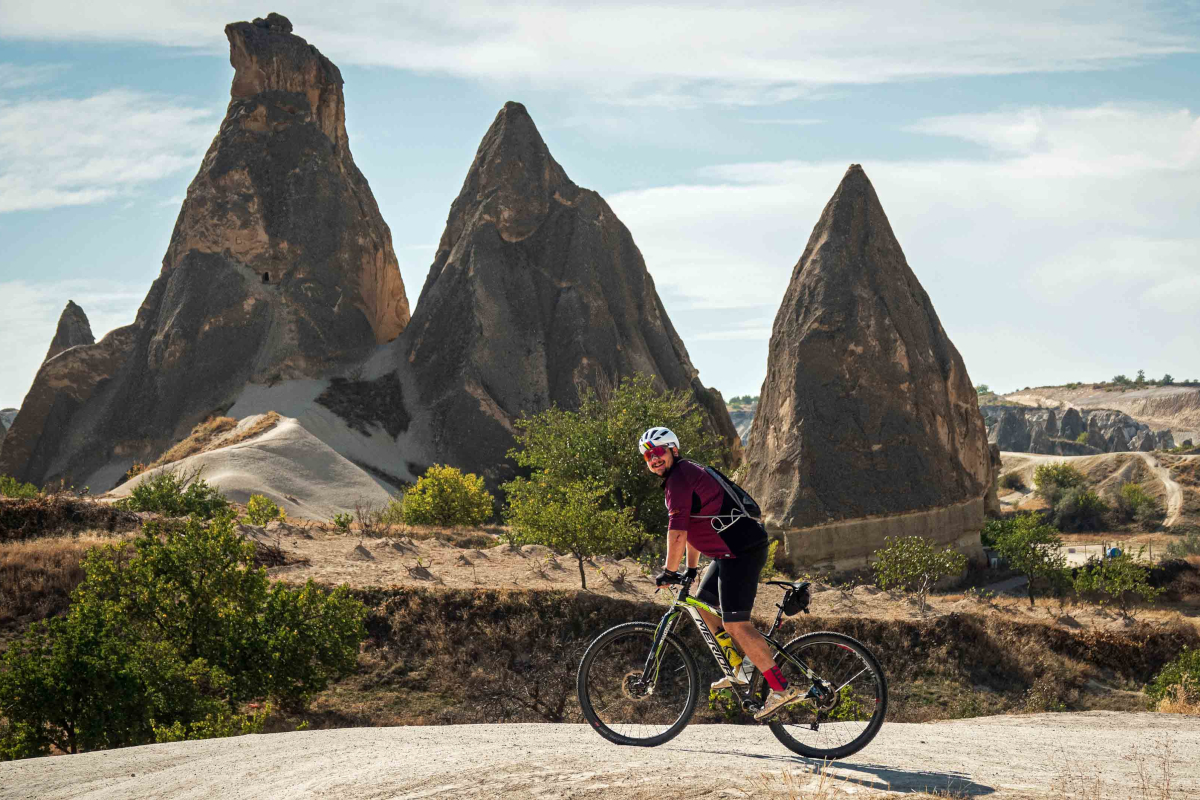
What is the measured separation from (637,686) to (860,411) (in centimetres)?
2549

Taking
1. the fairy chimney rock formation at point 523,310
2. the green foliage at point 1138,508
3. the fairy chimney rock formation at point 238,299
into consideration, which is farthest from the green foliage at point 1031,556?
→ the fairy chimney rock formation at point 238,299

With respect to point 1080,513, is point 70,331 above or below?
above

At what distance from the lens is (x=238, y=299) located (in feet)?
155

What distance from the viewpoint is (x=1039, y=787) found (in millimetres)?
5266

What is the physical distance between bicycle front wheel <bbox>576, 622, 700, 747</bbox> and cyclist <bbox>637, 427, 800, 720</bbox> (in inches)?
14.8

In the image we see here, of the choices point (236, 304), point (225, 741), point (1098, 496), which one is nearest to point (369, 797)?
point (225, 741)

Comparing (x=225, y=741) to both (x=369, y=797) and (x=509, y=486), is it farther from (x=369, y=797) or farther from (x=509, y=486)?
(x=509, y=486)

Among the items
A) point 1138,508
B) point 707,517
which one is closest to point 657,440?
point 707,517

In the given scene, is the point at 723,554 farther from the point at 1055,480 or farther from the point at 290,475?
the point at 1055,480

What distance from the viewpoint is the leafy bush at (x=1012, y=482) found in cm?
7269

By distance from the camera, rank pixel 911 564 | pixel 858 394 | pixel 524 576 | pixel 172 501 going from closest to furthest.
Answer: pixel 524 576, pixel 911 564, pixel 172 501, pixel 858 394

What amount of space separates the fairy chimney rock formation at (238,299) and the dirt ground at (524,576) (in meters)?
26.3

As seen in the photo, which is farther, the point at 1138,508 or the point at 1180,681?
the point at 1138,508

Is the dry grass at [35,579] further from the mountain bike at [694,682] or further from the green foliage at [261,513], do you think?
the mountain bike at [694,682]
